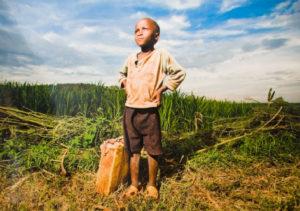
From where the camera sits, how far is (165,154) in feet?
10.9

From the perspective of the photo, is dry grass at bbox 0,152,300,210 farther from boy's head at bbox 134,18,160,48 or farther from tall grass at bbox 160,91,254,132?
boy's head at bbox 134,18,160,48

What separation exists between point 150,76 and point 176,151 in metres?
1.85

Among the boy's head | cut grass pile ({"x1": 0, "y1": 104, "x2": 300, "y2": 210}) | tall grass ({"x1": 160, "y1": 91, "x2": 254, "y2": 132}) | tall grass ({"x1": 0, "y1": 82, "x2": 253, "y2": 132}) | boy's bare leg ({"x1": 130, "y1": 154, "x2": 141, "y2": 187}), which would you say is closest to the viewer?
the boy's head

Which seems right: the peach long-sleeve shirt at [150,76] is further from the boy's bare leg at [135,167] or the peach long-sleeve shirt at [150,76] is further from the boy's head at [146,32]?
the boy's bare leg at [135,167]

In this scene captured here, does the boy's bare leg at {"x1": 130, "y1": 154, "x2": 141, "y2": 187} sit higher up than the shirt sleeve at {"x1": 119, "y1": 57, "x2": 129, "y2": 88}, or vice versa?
the shirt sleeve at {"x1": 119, "y1": 57, "x2": 129, "y2": 88}

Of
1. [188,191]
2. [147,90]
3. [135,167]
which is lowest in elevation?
[188,191]

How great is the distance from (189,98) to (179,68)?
2239 millimetres

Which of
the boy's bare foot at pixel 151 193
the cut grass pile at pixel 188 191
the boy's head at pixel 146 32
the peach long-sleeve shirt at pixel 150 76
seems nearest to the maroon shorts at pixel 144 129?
the peach long-sleeve shirt at pixel 150 76

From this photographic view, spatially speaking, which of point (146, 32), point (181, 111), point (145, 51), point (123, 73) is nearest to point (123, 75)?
point (123, 73)

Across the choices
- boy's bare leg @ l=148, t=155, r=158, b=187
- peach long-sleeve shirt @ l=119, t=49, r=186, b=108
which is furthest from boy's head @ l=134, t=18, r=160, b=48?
boy's bare leg @ l=148, t=155, r=158, b=187

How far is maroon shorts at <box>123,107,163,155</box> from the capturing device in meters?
2.09

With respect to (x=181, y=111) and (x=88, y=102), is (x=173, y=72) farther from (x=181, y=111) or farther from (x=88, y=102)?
(x=88, y=102)

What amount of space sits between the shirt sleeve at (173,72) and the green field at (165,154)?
1.29m

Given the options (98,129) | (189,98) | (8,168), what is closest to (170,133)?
(189,98)
